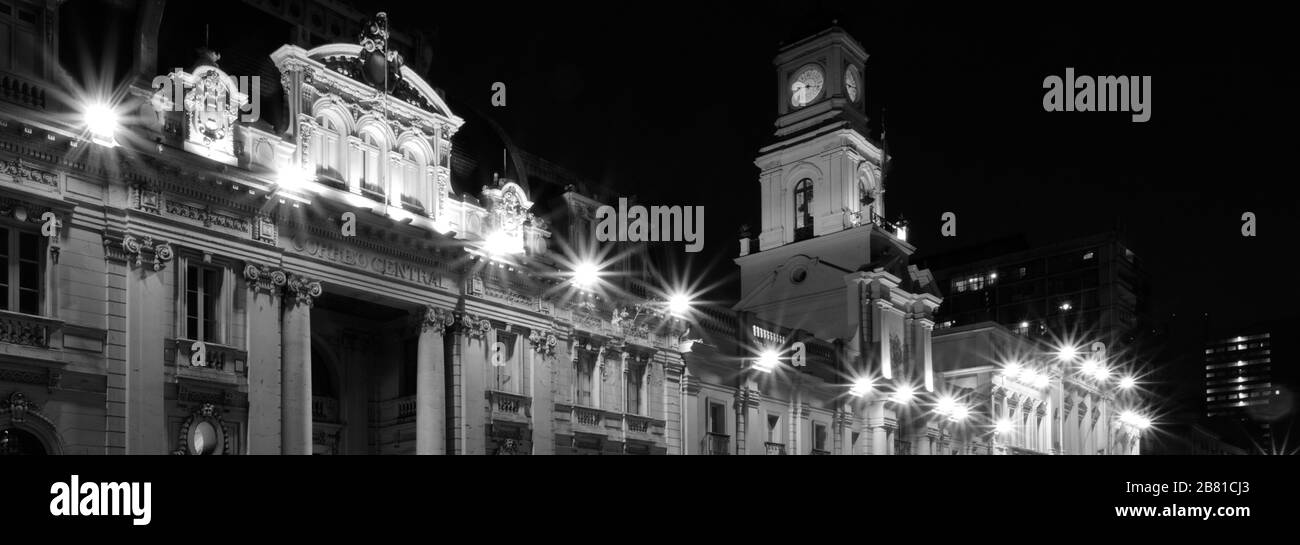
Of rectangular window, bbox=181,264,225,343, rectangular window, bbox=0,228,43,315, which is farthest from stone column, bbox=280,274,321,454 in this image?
rectangular window, bbox=0,228,43,315

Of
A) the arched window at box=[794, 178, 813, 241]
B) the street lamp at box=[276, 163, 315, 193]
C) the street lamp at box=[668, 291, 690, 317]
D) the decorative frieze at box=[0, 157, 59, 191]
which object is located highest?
the arched window at box=[794, 178, 813, 241]

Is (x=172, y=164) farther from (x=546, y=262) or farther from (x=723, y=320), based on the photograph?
(x=723, y=320)

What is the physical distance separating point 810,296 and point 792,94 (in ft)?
37.8

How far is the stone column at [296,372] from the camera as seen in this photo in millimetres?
35531

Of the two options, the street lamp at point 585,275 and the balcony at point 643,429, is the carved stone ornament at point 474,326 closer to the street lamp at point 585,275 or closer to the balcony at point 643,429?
the street lamp at point 585,275

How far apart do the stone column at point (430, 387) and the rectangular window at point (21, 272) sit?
11849 millimetres

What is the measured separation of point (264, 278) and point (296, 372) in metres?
2.62

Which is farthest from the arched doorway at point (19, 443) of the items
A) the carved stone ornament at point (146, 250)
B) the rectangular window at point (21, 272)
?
the carved stone ornament at point (146, 250)

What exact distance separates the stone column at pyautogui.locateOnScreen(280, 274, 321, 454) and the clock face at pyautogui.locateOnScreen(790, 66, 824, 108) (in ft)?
136

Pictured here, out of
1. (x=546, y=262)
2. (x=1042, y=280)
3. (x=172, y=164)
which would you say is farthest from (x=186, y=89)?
(x=1042, y=280)

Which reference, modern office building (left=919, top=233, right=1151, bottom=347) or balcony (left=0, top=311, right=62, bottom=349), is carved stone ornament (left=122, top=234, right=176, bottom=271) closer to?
balcony (left=0, top=311, right=62, bottom=349)

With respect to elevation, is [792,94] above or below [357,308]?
above

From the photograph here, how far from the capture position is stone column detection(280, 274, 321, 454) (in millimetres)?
35531

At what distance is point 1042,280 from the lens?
151875 millimetres
